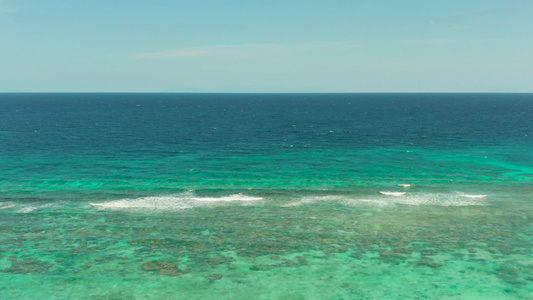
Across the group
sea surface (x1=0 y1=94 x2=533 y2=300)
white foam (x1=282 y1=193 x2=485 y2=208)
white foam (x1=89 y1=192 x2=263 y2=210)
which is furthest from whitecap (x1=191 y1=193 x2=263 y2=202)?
white foam (x1=282 y1=193 x2=485 y2=208)

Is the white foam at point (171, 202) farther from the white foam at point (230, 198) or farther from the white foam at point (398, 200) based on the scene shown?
the white foam at point (398, 200)

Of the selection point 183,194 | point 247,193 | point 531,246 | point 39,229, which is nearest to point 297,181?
point 247,193

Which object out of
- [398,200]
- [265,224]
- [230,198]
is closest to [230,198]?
[230,198]

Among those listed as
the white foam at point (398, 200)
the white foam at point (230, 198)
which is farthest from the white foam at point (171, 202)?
the white foam at point (398, 200)

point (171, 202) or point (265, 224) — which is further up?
point (171, 202)

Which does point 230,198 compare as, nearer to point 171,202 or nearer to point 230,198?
point 230,198

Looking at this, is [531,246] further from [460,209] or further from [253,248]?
[253,248]
